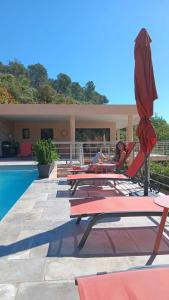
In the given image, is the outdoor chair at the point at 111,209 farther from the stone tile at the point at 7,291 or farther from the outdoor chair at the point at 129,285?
the outdoor chair at the point at 129,285

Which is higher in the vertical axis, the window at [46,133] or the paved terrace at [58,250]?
the window at [46,133]

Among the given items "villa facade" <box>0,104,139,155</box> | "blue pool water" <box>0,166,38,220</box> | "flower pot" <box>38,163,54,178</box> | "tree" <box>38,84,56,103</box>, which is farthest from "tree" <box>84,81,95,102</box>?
"flower pot" <box>38,163,54,178</box>

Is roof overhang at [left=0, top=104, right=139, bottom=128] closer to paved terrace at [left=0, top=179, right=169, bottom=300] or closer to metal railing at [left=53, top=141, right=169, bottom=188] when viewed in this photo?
metal railing at [left=53, top=141, right=169, bottom=188]

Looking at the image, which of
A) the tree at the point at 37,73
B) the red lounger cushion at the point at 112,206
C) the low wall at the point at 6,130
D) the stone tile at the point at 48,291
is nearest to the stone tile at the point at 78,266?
the stone tile at the point at 48,291

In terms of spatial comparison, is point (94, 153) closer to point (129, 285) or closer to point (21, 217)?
point (21, 217)

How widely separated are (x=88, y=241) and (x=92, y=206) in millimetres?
393

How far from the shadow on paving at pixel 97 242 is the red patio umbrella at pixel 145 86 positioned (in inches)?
68.4

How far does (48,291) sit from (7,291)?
1.04 feet

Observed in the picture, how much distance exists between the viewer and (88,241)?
3863mm

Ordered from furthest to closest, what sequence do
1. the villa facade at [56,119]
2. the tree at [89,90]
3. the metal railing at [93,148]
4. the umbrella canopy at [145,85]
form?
the tree at [89,90]
the villa facade at [56,119]
the metal railing at [93,148]
the umbrella canopy at [145,85]

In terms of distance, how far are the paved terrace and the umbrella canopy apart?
147 centimetres

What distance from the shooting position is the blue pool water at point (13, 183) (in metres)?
8.31

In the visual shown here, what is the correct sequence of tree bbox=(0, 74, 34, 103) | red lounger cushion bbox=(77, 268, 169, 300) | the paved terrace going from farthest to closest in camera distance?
tree bbox=(0, 74, 34, 103), the paved terrace, red lounger cushion bbox=(77, 268, 169, 300)

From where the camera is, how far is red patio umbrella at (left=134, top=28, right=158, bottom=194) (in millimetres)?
5434
